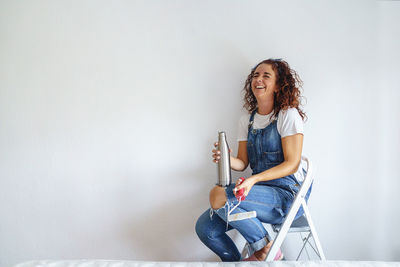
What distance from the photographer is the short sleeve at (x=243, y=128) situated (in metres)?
1.36

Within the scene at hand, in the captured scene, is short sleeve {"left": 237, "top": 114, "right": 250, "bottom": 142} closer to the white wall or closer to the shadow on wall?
the white wall

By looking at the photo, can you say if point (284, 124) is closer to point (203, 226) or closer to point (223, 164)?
point (223, 164)

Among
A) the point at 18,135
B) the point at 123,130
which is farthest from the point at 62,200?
the point at 123,130

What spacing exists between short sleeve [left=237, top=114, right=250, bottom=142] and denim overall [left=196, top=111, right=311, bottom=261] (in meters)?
0.03

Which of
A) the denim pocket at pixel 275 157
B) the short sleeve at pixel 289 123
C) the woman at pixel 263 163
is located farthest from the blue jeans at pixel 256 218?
the short sleeve at pixel 289 123

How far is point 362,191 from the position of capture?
143cm

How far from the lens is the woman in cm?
111

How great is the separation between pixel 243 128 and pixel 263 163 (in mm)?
225

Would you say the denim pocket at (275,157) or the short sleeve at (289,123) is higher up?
the short sleeve at (289,123)

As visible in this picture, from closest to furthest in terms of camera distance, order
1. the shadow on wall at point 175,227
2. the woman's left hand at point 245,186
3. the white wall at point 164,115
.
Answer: the woman's left hand at point 245,186 < the white wall at point 164,115 < the shadow on wall at point 175,227

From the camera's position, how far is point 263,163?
1262 mm

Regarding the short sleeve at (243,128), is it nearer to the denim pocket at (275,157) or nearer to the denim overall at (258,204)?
the denim overall at (258,204)

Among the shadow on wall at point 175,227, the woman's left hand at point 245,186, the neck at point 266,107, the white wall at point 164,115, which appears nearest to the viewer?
the woman's left hand at point 245,186

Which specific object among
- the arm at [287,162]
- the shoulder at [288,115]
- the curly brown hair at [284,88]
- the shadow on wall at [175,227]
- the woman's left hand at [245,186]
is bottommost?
the shadow on wall at [175,227]
